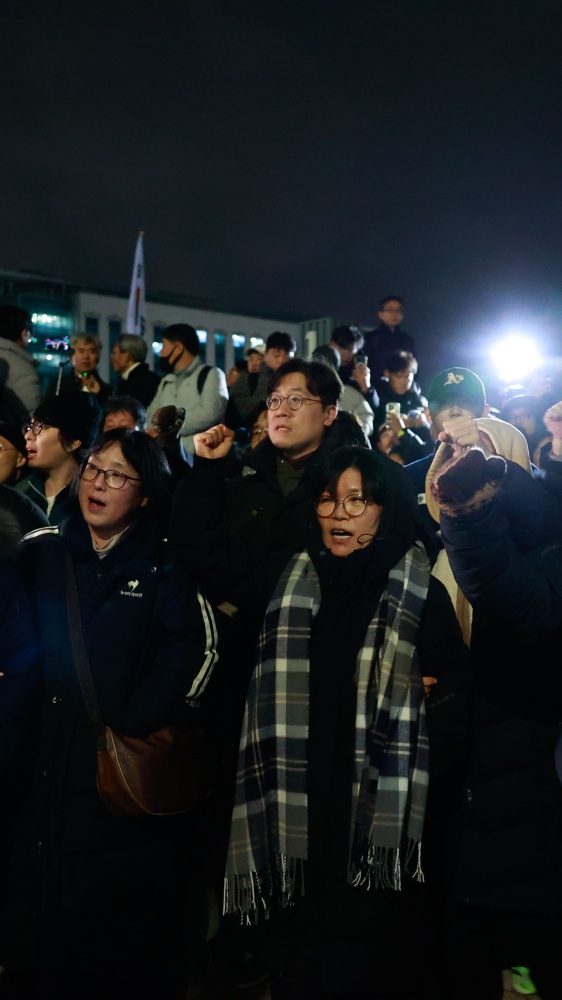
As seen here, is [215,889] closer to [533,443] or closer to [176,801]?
[176,801]

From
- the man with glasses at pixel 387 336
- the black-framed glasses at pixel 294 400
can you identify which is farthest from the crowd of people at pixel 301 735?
the man with glasses at pixel 387 336

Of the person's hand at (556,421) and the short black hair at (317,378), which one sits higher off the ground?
the short black hair at (317,378)

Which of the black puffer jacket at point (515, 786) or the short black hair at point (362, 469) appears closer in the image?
the black puffer jacket at point (515, 786)

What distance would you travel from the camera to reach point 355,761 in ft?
9.34

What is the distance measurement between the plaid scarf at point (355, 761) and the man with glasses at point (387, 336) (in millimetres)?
6847

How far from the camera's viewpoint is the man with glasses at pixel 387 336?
31.4 feet

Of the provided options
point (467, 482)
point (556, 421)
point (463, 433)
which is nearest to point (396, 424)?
point (556, 421)

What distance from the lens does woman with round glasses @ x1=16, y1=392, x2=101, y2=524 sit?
464cm

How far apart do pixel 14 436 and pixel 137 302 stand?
7931 millimetres

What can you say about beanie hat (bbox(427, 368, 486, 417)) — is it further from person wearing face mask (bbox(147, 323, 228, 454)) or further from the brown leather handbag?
the brown leather handbag

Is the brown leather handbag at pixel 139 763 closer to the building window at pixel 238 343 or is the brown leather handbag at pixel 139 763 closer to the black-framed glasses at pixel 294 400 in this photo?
the black-framed glasses at pixel 294 400

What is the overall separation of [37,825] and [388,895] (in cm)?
125

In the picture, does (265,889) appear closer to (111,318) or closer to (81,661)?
(81,661)

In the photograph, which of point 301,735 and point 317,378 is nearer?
point 301,735
